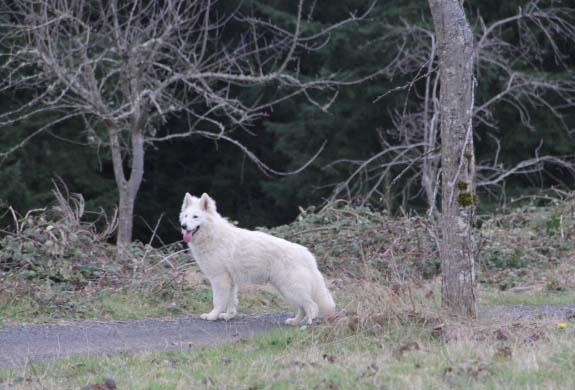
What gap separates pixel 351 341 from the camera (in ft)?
25.7

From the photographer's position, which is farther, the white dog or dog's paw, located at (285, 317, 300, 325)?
dog's paw, located at (285, 317, 300, 325)

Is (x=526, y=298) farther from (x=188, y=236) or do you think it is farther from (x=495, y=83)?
(x=495, y=83)

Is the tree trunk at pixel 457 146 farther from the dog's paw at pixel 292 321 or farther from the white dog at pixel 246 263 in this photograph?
the dog's paw at pixel 292 321

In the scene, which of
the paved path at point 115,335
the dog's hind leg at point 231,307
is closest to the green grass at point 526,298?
the paved path at point 115,335

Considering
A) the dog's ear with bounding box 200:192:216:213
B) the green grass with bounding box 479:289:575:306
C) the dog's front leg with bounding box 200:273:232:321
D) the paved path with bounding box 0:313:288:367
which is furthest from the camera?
the green grass with bounding box 479:289:575:306

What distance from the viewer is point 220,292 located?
9641 mm

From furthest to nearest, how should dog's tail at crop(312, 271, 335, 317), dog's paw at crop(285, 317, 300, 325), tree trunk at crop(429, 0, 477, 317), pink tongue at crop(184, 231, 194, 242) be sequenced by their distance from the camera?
pink tongue at crop(184, 231, 194, 242) < dog's paw at crop(285, 317, 300, 325) < dog's tail at crop(312, 271, 335, 317) < tree trunk at crop(429, 0, 477, 317)

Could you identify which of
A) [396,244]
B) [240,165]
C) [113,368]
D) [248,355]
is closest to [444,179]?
[248,355]

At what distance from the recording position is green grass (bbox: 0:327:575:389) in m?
6.35

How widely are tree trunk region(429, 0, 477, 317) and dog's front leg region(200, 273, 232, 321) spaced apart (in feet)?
9.01

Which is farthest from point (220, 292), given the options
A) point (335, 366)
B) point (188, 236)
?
point (335, 366)

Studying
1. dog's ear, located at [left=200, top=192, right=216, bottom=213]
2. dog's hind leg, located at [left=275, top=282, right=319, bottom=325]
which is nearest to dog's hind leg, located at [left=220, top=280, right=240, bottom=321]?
dog's hind leg, located at [left=275, top=282, right=319, bottom=325]

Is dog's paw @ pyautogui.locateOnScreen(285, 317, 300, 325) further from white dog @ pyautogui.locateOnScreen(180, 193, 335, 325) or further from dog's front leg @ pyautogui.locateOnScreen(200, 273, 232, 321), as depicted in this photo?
dog's front leg @ pyautogui.locateOnScreen(200, 273, 232, 321)

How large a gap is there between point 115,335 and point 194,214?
5.86ft
